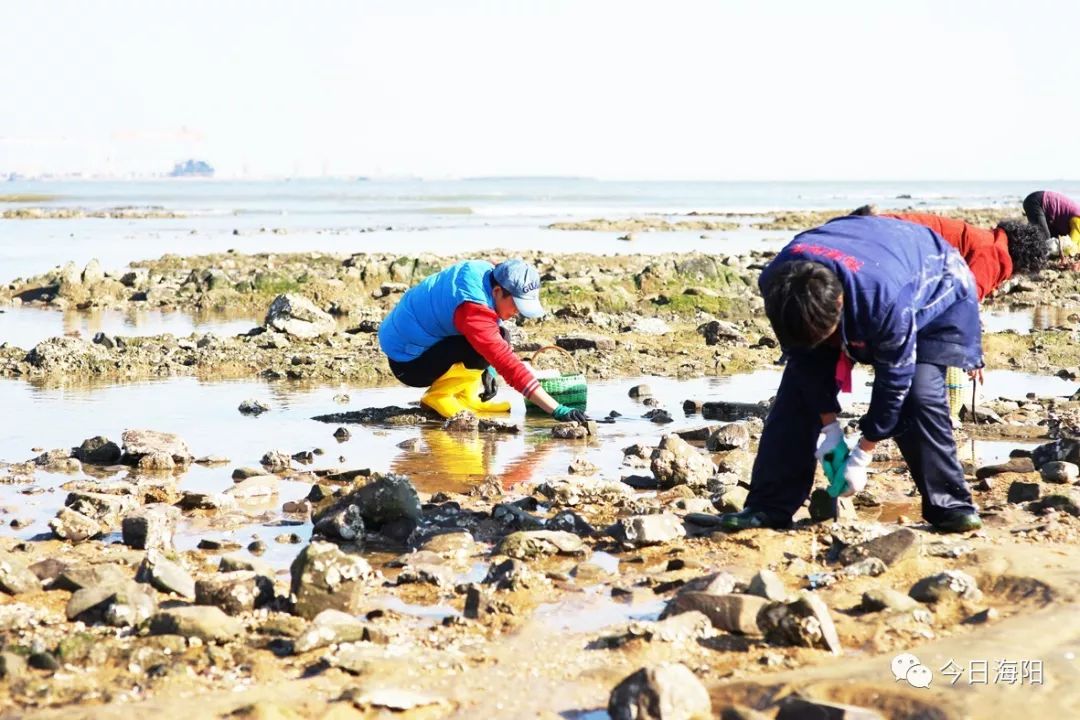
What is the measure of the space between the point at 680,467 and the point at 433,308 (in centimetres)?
257

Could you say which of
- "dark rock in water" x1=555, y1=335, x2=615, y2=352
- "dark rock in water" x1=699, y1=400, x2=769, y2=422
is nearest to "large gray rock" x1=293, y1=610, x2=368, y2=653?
"dark rock in water" x1=699, y1=400, x2=769, y2=422

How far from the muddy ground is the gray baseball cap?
2.98ft

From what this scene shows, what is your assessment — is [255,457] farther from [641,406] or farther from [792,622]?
[792,622]

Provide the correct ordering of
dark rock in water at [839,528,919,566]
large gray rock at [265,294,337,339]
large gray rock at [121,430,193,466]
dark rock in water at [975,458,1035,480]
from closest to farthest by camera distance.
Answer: dark rock in water at [839,528,919,566]
dark rock in water at [975,458,1035,480]
large gray rock at [121,430,193,466]
large gray rock at [265,294,337,339]

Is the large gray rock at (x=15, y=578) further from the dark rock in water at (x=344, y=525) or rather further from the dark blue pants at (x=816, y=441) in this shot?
the dark blue pants at (x=816, y=441)

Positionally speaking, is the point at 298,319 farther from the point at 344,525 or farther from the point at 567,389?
the point at 344,525

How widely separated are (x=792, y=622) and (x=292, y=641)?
1.66m

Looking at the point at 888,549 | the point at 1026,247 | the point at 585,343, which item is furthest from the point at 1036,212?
the point at 585,343

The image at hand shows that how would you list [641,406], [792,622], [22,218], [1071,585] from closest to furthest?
[792,622] < [1071,585] < [641,406] < [22,218]

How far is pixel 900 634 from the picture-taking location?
474cm

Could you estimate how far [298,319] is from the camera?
13.4 metres

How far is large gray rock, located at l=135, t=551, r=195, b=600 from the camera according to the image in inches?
207

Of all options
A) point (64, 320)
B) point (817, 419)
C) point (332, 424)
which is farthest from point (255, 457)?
point (64, 320)

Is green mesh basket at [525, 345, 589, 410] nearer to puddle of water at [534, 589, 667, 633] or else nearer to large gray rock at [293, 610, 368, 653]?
puddle of water at [534, 589, 667, 633]
